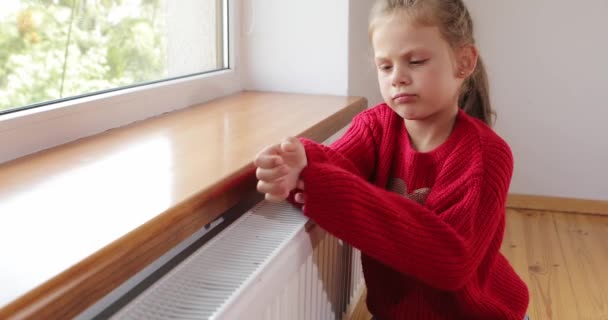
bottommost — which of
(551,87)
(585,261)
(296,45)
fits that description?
(585,261)

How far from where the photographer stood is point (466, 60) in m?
1.00

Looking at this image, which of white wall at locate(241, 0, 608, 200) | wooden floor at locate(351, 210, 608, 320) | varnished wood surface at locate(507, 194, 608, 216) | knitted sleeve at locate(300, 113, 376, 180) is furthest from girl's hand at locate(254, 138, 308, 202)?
varnished wood surface at locate(507, 194, 608, 216)

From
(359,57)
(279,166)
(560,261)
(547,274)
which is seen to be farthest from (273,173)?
(560,261)

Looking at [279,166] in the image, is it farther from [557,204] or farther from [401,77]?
[557,204]

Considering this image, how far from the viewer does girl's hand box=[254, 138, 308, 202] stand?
2.86 feet

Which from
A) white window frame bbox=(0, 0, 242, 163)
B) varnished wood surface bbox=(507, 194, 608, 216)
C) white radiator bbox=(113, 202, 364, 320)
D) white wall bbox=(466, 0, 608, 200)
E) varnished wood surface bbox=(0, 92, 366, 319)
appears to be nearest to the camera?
varnished wood surface bbox=(0, 92, 366, 319)

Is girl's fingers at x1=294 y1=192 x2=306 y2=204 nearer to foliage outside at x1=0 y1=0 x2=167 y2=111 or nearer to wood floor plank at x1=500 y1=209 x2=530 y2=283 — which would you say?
foliage outside at x1=0 y1=0 x2=167 y2=111

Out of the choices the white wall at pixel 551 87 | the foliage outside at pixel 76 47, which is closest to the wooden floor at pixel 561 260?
the white wall at pixel 551 87

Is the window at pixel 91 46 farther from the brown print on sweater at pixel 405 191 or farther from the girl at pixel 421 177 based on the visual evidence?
the brown print on sweater at pixel 405 191

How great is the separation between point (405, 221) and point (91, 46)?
0.67 meters

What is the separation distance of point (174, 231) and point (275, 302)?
0.18m

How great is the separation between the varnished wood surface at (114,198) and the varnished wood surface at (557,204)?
1638 mm

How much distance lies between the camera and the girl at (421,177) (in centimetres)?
88

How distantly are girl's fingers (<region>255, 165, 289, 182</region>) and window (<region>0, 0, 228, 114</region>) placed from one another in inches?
16.6
